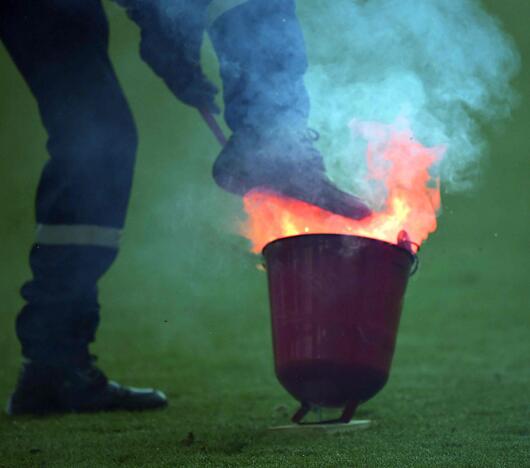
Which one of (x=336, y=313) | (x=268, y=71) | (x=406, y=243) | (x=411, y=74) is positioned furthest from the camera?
(x=411, y=74)

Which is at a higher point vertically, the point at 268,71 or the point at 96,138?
the point at 268,71

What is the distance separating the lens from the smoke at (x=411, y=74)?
271cm

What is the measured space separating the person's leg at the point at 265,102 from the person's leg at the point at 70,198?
0.49 meters

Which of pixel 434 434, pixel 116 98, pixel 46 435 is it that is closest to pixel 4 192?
pixel 116 98

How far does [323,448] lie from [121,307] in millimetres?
3139

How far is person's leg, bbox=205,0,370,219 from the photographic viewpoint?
2.37m

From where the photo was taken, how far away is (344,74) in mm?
2990

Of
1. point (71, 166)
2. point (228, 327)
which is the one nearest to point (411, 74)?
point (71, 166)

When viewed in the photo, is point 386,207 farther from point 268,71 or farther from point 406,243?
point 268,71

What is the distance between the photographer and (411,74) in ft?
9.60

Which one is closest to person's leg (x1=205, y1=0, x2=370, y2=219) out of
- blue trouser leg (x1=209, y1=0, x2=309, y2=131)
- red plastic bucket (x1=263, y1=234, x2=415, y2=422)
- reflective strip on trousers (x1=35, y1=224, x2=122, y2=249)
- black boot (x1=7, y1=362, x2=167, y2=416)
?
blue trouser leg (x1=209, y1=0, x2=309, y2=131)

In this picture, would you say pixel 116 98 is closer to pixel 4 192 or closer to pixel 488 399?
pixel 488 399

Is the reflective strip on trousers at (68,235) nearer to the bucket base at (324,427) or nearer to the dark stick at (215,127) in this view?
the dark stick at (215,127)

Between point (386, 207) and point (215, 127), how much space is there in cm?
59
